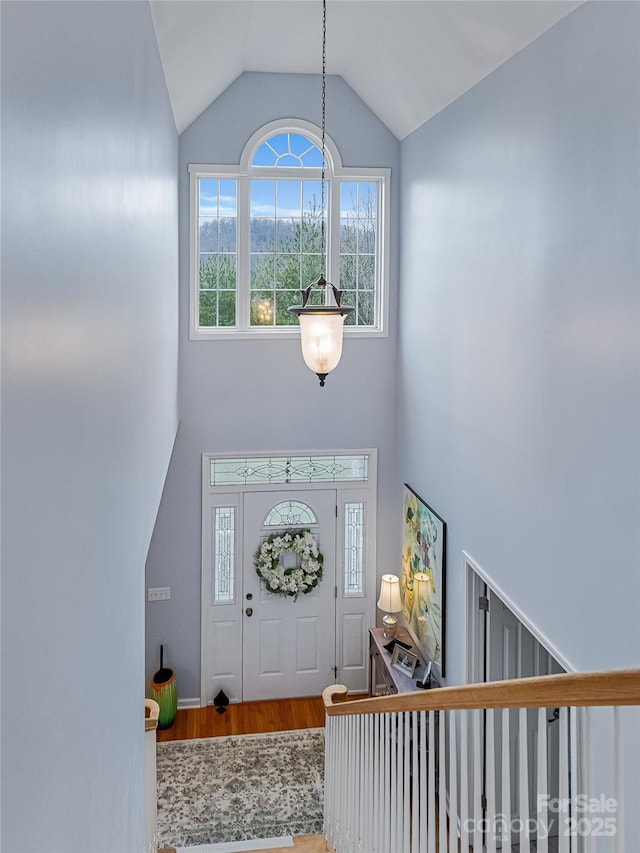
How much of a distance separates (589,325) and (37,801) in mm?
2685

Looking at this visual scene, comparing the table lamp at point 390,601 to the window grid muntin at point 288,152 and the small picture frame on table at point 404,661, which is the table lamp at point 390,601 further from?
the window grid muntin at point 288,152

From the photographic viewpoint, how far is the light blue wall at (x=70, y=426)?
39.0 inches

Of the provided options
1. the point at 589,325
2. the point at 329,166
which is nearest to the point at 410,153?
the point at 329,166

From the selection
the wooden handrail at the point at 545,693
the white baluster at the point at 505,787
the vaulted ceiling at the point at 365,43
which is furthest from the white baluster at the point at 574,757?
the vaulted ceiling at the point at 365,43

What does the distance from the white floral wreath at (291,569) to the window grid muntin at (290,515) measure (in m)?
0.09

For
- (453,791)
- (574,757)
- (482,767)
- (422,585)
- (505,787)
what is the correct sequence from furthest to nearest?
1. (422,585)
2. (482,767)
3. (574,757)
4. (453,791)
5. (505,787)

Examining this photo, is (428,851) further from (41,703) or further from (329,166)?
(329,166)

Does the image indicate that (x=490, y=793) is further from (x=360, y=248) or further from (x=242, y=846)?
(x=360, y=248)

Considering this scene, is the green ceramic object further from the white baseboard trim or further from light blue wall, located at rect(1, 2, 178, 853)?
light blue wall, located at rect(1, 2, 178, 853)

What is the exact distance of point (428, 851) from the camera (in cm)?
223

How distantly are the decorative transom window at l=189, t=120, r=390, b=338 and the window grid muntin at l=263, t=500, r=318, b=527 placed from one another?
1.64 m

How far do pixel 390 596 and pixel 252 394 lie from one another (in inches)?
85.8

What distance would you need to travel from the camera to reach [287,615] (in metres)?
6.71

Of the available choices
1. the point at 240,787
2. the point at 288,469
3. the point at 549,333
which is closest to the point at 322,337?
the point at 549,333
